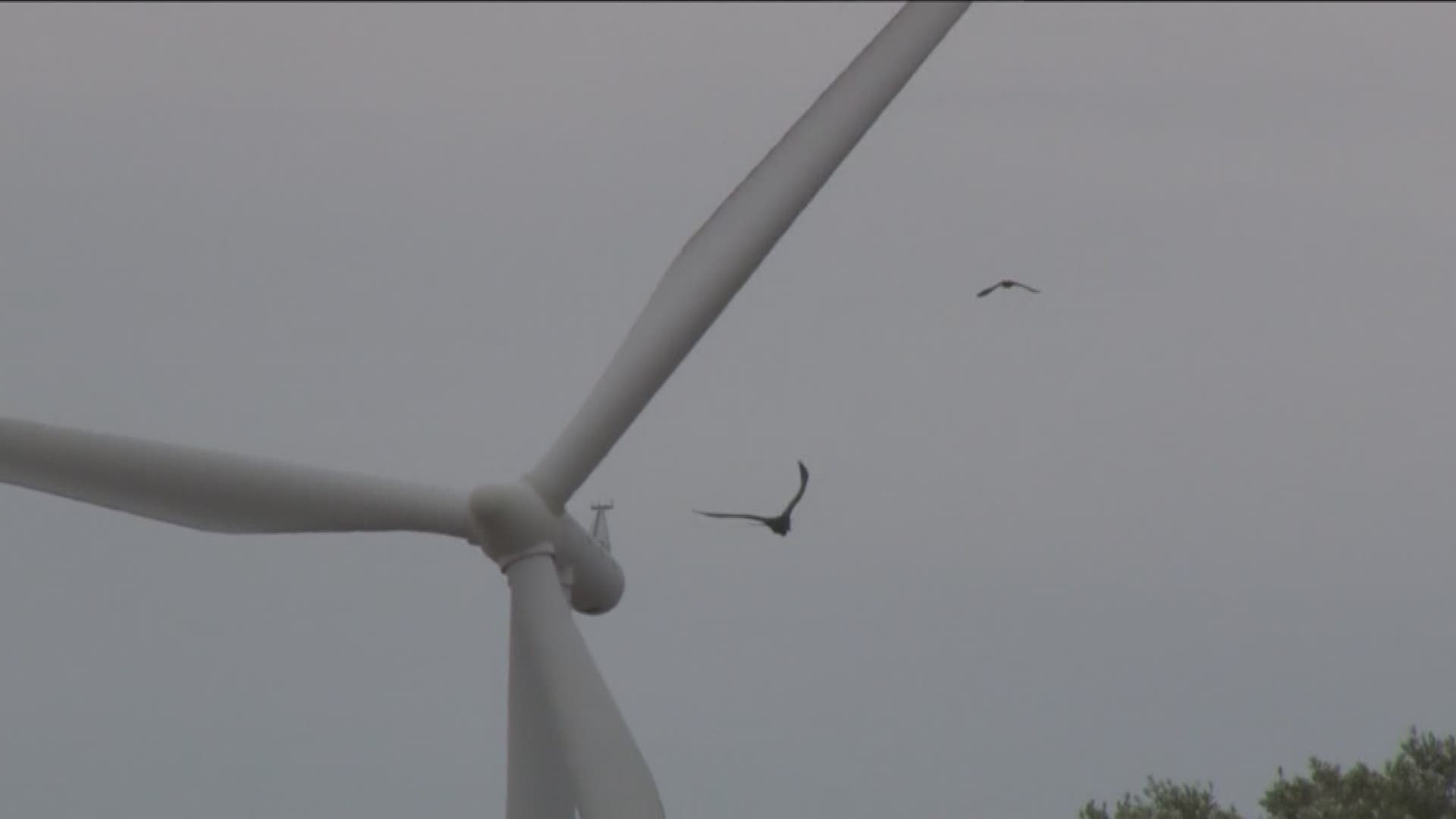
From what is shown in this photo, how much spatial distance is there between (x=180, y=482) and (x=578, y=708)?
460 cm

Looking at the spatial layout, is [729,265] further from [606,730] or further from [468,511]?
[606,730]

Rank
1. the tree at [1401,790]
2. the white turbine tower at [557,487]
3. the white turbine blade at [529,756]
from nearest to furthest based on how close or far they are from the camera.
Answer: the white turbine tower at [557,487] → the white turbine blade at [529,756] → the tree at [1401,790]

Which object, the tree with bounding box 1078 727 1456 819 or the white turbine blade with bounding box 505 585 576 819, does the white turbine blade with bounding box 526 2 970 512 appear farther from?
the tree with bounding box 1078 727 1456 819

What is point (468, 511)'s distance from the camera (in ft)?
67.8

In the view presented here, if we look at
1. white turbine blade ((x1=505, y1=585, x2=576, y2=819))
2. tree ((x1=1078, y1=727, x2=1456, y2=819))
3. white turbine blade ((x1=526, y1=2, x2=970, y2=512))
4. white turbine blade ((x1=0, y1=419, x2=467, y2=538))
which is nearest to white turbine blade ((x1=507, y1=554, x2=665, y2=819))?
white turbine blade ((x1=505, y1=585, x2=576, y2=819))

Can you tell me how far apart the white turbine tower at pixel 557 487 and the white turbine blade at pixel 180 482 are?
15mm

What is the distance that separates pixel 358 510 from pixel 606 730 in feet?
11.4

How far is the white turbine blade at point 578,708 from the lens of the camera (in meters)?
19.4

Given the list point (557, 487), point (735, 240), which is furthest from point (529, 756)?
point (735, 240)

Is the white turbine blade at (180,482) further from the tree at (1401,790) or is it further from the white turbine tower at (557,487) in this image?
the tree at (1401,790)

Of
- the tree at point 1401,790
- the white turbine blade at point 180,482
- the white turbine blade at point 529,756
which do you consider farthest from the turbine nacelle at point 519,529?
the tree at point 1401,790

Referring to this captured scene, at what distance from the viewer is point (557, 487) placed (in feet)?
68.6

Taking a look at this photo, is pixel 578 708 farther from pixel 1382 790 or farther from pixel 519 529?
pixel 1382 790

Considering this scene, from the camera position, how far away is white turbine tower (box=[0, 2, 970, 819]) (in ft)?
65.3
